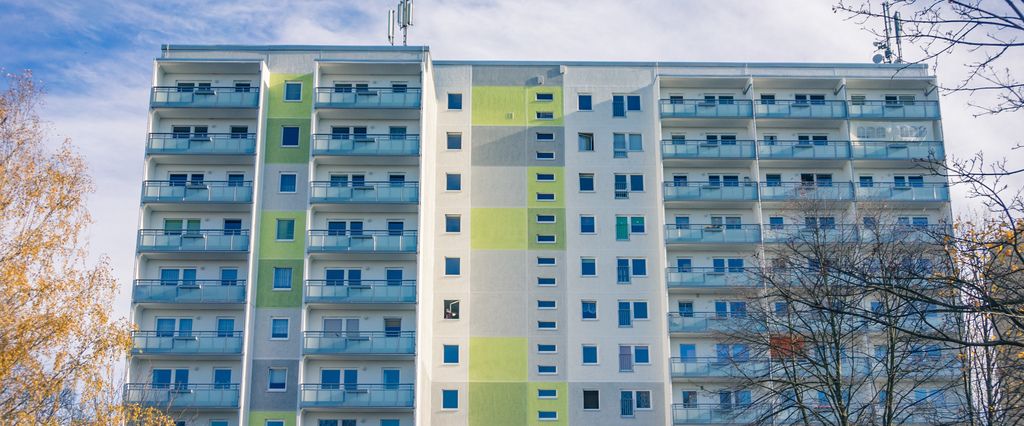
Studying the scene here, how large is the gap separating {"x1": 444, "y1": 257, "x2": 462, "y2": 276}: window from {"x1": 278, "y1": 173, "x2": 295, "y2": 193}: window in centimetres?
931

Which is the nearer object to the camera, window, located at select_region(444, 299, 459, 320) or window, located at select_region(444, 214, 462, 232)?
window, located at select_region(444, 299, 459, 320)

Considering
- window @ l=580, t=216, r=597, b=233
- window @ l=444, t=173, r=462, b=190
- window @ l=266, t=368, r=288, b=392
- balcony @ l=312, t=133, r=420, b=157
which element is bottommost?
window @ l=266, t=368, r=288, b=392

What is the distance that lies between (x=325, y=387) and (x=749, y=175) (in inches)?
1070

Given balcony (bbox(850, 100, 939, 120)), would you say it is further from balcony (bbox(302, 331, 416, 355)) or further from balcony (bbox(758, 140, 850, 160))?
balcony (bbox(302, 331, 416, 355))

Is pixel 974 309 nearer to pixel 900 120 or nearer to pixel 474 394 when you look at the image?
pixel 474 394

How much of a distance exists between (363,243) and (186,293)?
9418 millimetres

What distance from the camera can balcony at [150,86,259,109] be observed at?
205ft

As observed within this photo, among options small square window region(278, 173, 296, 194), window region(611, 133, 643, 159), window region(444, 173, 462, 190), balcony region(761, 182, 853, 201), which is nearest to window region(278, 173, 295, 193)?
small square window region(278, 173, 296, 194)

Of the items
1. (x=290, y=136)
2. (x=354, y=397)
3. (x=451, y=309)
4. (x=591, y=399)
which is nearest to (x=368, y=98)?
(x=290, y=136)

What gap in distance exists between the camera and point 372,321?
60688mm

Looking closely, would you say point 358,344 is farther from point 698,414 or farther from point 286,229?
point 698,414

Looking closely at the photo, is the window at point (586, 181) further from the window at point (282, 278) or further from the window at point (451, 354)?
the window at point (282, 278)

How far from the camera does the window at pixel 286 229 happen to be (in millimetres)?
61156

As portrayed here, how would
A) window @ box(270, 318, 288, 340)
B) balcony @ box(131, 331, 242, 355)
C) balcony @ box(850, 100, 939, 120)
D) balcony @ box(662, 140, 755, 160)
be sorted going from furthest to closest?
balcony @ box(850, 100, 939, 120) → balcony @ box(662, 140, 755, 160) → window @ box(270, 318, 288, 340) → balcony @ box(131, 331, 242, 355)
